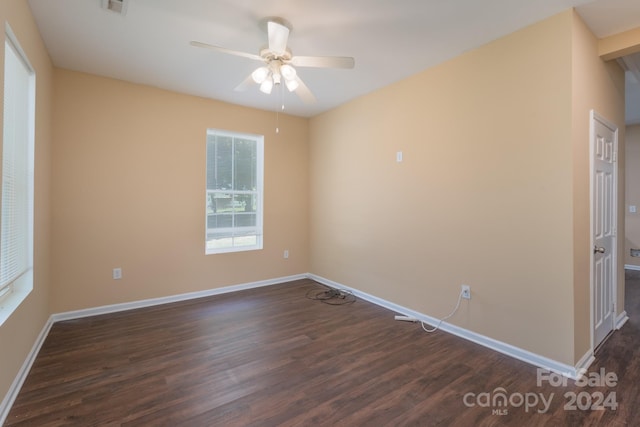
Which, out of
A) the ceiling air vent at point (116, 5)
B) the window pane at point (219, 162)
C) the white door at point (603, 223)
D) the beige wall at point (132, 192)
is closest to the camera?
the ceiling air vent at point (116, 5)

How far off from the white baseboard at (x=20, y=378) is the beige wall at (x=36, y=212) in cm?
5

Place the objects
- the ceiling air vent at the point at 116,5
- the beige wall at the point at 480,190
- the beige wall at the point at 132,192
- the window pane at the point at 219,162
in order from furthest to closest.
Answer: the window pane at the point at 219,162 < the beige wall at the point at 132,192 < the beige wall at the point at 480,190 < the ceiling air vent at the point at 116,5

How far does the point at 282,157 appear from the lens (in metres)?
4.55

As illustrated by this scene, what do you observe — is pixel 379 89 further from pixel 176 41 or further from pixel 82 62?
pixel 82 62

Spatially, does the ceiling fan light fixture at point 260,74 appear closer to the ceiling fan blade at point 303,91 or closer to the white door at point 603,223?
the ceiling fan blade at point 303,91

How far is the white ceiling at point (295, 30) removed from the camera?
2.07m

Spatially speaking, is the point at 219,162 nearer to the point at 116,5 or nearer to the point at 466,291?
the point at 116,5

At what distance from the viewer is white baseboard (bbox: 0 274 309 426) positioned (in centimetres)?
180

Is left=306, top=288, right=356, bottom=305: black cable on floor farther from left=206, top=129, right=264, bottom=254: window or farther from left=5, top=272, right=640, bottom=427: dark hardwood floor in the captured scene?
left=206, top=129, right=264, bottom=254: window

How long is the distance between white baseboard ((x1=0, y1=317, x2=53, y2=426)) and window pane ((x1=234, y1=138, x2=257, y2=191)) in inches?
99.2

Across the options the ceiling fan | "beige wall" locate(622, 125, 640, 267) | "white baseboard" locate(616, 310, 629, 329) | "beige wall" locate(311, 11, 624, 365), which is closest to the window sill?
the ceiling fan

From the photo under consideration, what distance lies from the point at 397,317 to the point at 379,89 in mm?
2619

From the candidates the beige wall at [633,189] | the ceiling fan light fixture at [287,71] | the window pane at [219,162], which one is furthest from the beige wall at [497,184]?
the beige wall at [633,189]

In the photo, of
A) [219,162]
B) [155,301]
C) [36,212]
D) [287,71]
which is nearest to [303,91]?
[287,71]
